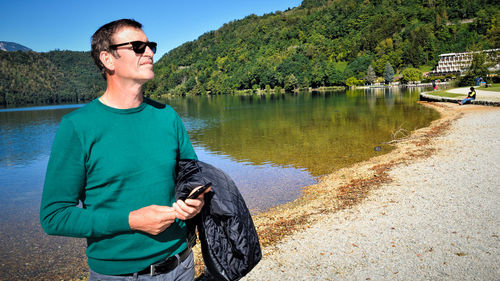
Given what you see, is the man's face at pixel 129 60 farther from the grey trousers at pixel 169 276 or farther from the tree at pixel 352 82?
the tree at pixel 352 82

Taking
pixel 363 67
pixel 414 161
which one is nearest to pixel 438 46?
pixel 363 67

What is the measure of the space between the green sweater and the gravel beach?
162 inches

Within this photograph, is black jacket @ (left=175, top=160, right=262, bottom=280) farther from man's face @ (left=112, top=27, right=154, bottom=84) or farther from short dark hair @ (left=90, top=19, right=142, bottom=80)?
short dark hair @ (left=90, top=19, right=142, bottom=80)

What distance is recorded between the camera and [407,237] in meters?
6.45

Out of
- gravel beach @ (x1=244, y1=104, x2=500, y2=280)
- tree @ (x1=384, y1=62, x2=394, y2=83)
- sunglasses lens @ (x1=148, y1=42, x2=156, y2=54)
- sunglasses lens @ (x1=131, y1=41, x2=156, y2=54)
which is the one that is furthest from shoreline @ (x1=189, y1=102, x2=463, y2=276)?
tree @ (x1=384, y1=62, x2=394, y2=83)

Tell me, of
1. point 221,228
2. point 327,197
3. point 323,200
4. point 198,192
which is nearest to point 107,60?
point 198,192

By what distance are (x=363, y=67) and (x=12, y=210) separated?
15192cm

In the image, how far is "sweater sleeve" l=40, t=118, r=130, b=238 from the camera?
5.35 ft

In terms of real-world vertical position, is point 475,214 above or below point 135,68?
below

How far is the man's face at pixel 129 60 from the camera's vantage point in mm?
1969

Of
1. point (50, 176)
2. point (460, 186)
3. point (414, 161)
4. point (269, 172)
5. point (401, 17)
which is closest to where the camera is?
point (50, 176)

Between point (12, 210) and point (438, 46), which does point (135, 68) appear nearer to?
point (12, 210)

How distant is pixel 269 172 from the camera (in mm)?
15406

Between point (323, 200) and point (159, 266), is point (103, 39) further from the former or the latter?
point (323, 200)
